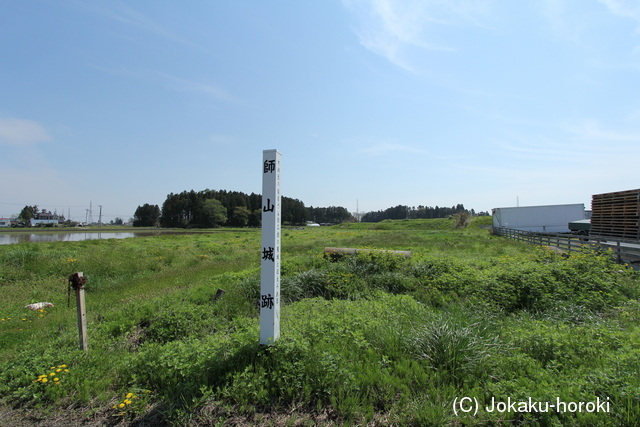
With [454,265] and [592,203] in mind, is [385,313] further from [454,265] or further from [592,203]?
[592,203]

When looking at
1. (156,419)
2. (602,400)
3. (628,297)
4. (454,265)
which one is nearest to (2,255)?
(156,419)

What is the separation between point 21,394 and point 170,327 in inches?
82.8

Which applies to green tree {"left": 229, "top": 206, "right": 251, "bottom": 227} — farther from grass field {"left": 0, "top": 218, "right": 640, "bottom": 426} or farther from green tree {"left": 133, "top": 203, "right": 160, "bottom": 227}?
grass field {"left": 0, "top": 218, "right": 640, "bottom": 426}

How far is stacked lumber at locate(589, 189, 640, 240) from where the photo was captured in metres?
14.4

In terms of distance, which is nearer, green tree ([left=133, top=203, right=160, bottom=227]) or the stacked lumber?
the stacked lumber

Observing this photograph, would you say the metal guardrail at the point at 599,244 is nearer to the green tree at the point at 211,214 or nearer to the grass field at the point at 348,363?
the grass field at the point at 348,363

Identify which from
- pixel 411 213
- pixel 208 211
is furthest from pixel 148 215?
pixel 411 213

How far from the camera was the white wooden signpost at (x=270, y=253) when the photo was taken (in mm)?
4039

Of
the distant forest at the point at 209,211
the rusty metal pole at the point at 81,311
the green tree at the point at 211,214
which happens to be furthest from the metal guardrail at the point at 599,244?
the green tree at the point at 211,214

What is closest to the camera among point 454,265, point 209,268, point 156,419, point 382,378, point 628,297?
point 156,419

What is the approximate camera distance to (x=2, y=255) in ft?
40.3

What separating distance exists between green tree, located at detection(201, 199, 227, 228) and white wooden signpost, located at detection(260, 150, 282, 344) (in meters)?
78.7

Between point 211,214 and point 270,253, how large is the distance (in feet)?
261

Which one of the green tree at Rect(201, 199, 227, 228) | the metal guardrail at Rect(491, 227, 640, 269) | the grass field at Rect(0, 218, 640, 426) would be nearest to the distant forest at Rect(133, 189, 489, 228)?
the green tree at Rect(201, 199, 227, 228)
